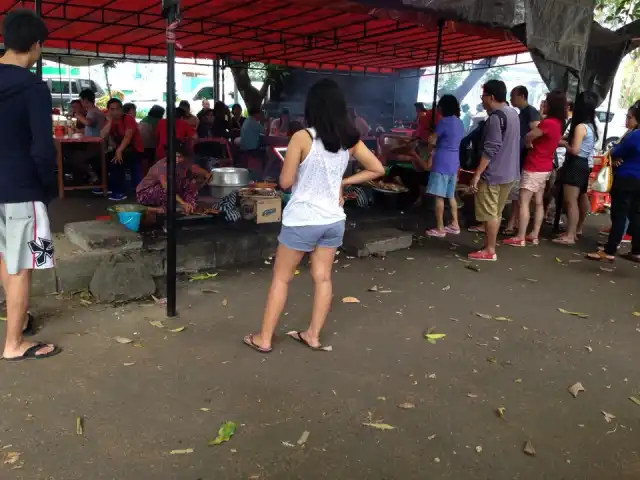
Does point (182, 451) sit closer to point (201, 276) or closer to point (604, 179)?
point (201, 276)

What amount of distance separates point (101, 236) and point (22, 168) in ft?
7.02

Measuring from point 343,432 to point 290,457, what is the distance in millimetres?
363

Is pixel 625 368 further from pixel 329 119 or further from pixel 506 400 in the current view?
pixel 329 119

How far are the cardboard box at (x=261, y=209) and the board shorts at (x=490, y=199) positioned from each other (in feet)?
7.93

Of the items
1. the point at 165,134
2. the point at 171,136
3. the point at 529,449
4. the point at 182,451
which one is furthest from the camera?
the point at 165,134

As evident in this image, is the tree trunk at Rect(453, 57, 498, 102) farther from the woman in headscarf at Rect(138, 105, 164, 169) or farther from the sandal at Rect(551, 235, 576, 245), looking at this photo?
the woman in headscarf at Rect(138, 105, 164, 169)

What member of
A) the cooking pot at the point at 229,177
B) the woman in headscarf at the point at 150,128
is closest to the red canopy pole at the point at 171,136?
the cooking pot at the point at 229,177

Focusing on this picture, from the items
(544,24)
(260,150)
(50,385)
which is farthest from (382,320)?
(260,150)

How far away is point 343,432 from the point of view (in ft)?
9.64

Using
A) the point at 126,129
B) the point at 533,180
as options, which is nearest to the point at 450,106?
the point at 533,180

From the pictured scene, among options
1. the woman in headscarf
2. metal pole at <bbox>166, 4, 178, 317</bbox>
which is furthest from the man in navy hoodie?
the woman in headscarf

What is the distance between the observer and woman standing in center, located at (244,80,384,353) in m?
3.42

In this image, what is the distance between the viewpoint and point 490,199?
20.9 ft

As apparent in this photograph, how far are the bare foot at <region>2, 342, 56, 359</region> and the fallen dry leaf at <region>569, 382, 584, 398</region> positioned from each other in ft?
11.4
